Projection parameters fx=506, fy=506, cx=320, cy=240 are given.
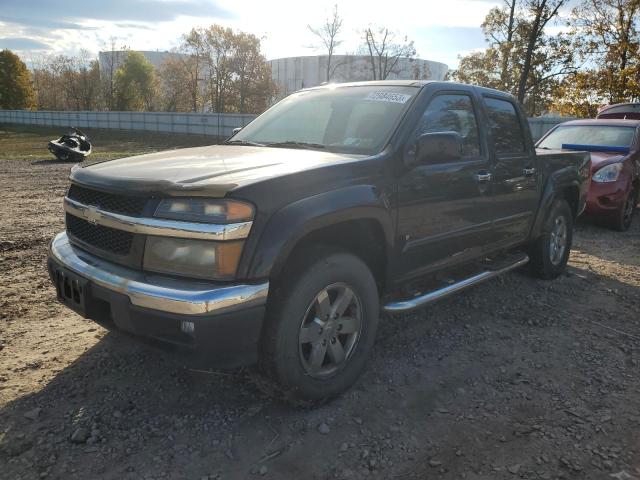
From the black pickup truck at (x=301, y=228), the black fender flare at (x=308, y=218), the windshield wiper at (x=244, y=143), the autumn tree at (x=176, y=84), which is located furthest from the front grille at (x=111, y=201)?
the autumn tree at (x=176, y=84)

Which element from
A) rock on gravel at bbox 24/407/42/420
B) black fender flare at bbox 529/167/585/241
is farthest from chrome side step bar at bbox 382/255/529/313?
rock on gravel at bbox 24/407/42/420

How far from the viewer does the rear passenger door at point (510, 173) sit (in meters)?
4.17

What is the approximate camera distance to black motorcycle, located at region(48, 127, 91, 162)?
1611 centimetres

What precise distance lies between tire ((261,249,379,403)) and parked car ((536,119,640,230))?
6.42 metres

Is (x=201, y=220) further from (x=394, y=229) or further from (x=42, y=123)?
(x=42, y=123)

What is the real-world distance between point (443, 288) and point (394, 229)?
0.78m

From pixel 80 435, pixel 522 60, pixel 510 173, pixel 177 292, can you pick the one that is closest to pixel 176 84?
pixel 522 60

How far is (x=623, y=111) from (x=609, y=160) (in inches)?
173

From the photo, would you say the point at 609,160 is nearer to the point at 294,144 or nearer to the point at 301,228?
the point at 294,144

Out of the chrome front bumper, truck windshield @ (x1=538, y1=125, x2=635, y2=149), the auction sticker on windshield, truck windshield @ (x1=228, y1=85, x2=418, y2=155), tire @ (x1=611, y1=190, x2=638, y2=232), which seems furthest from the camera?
truck windshield @ (x1=538, y1=125, x2=635, y2=149)


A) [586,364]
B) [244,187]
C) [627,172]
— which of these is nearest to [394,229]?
[244,187]

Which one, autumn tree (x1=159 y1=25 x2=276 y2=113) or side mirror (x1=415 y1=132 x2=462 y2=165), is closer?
side mirror (x1=415 y1=132 x2=462 y2=165)

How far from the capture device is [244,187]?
2416 millimetres

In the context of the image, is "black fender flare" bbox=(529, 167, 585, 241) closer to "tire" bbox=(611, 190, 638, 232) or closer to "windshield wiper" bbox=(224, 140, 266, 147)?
"windshield wiper" bbox=(224, 140, 266, 147)
